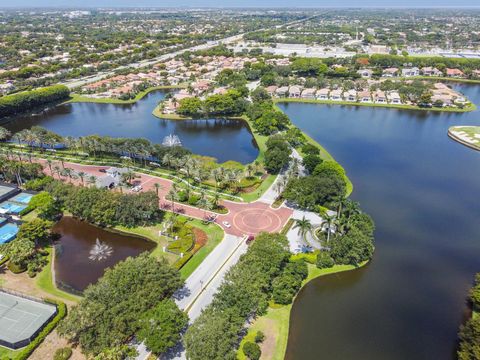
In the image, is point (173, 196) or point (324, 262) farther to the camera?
point (173, 196)

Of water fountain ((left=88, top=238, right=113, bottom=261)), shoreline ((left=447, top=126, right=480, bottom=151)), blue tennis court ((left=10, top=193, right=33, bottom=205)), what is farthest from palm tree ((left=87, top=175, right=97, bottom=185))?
→ shoreline ((left=447, top=126, right=480, bottom=151))

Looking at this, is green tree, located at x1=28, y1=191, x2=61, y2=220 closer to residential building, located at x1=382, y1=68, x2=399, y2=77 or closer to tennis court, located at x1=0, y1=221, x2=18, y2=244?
tennis court, located at x1=0, y1=221, x2=18, y2=244

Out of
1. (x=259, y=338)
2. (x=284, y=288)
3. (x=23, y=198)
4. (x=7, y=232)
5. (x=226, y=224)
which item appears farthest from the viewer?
(x=23, y=198)

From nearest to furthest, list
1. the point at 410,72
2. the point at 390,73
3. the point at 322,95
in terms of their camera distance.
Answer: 1. the point at 322,95
2. the point at 390,73
3. the point at 410,72

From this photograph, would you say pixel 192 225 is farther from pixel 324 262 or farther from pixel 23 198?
pixel 23 198

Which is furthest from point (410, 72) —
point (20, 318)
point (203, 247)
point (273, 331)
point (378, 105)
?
point (20, 318)

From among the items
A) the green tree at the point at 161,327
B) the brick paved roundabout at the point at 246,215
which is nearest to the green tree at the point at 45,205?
the brick paved roundabout at the point at 246,215
